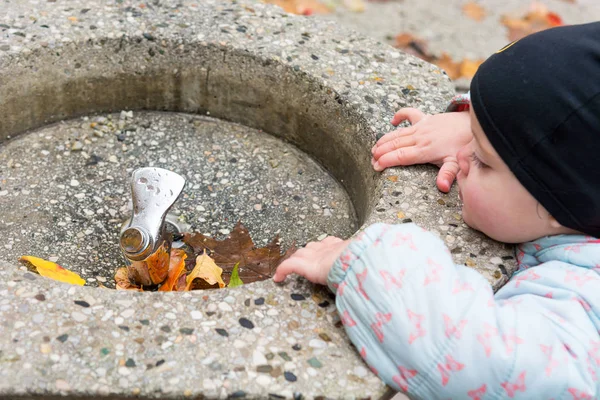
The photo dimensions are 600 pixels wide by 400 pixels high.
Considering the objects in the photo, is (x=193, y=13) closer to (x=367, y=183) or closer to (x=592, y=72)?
(x=367, y=183)

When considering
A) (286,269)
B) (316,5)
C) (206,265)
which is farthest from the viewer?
(316,5)

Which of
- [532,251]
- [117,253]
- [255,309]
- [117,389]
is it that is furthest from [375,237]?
[117,253]

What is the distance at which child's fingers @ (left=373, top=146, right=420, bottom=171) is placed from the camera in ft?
4.71

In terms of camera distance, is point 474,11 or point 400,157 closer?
point 400,157

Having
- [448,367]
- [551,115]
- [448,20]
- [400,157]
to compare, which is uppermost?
[551,115]

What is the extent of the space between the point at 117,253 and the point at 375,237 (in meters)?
0.59

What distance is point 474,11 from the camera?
3719 mm

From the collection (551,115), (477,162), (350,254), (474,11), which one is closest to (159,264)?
(350,254)

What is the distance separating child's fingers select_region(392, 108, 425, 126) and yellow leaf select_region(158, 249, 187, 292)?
0.53 m

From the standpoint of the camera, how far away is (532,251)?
131 cm

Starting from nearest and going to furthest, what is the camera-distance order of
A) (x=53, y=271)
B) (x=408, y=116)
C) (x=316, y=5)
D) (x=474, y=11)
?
(x=53, y=271) < (x=408, y=116) < (x=316, y=5) < (x=474, y=11)

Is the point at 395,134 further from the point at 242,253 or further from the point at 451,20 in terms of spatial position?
the point at 451,20

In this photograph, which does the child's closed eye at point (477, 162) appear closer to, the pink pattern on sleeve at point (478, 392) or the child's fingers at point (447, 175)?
the child's fingers at point (447, 175)

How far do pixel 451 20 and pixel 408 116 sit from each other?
2.27 meters
